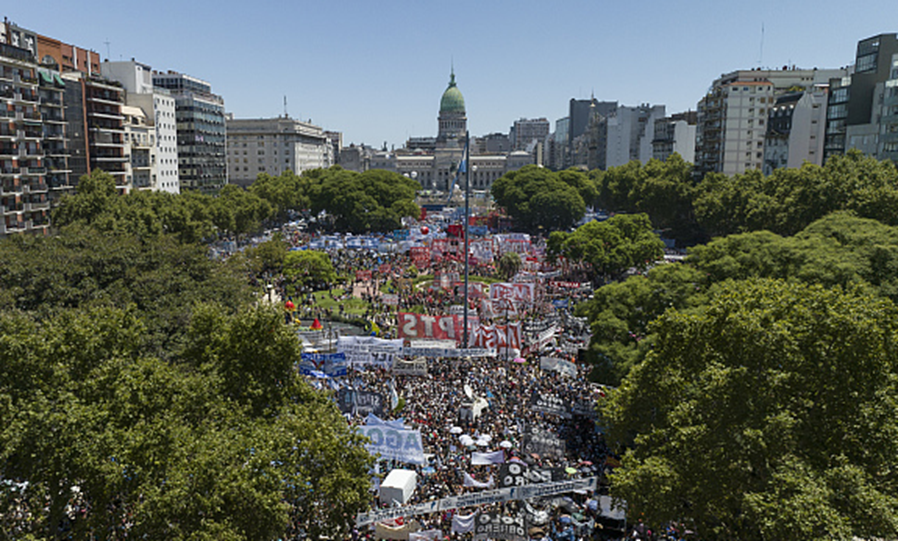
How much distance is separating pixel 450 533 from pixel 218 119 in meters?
96.5

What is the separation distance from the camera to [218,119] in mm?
103750

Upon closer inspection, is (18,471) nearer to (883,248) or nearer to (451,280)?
(883,248)

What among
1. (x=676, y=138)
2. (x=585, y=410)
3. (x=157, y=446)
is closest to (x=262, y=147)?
(x=676, y=138)

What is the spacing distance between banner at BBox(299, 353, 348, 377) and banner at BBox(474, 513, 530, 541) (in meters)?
12.4

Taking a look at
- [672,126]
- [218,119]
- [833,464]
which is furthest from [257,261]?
[672,126]

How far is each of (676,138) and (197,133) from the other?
77753mm

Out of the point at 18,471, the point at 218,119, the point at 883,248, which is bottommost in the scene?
the point at 18,471

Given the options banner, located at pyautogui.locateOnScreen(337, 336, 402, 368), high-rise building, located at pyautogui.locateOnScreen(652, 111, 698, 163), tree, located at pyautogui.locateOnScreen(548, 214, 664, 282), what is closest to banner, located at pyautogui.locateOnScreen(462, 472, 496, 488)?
banner, located at pyautogui.locateOnScreen(337, 336, 402, 368)

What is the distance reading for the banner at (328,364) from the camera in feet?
95.1

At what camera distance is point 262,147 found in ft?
508

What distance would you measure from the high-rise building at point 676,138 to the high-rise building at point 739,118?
83.8 ft

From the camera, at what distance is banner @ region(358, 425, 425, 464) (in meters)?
20.9

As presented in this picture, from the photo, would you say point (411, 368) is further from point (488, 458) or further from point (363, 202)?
point (363, 202)

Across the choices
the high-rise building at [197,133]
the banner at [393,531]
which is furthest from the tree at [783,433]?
the high-rise building at [197,133]
